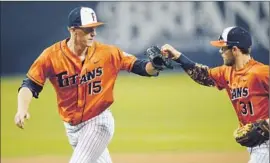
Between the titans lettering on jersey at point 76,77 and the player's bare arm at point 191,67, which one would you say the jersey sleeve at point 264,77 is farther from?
the titans lettering on jersey at point 76,77

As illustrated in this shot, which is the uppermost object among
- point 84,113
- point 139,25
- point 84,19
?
point 84,19

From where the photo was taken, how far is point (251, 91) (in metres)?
3.79

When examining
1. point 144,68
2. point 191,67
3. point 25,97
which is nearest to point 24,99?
point 25,97

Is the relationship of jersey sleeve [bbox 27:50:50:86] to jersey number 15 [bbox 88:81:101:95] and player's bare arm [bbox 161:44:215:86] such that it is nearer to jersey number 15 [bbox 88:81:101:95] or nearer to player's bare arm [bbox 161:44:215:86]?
jersey number 15 [bbox 88:81:101:95]

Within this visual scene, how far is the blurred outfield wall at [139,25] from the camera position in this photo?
5.69 meters

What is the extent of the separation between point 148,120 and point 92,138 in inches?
83.1

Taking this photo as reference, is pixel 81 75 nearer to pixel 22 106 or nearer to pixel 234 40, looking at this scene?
pixel 22 106

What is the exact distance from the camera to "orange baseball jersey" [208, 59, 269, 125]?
3766mm

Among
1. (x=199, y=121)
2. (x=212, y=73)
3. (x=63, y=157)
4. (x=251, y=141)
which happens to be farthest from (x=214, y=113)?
(x=251, y=141)

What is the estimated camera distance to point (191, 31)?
5.80m

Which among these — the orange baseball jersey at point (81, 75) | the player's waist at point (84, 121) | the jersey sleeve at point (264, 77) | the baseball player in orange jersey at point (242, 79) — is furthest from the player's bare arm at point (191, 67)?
the player's waist at point (84, 121)

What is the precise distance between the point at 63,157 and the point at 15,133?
1.95ft

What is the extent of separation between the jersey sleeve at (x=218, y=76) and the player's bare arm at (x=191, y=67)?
3cm

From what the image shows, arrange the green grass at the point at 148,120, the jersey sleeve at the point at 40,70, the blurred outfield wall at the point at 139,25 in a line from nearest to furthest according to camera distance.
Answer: the jersey sleeve at the point at 40,70
the blurred outfield wall at the point at 139,25
the green grass at the point at 148,120
